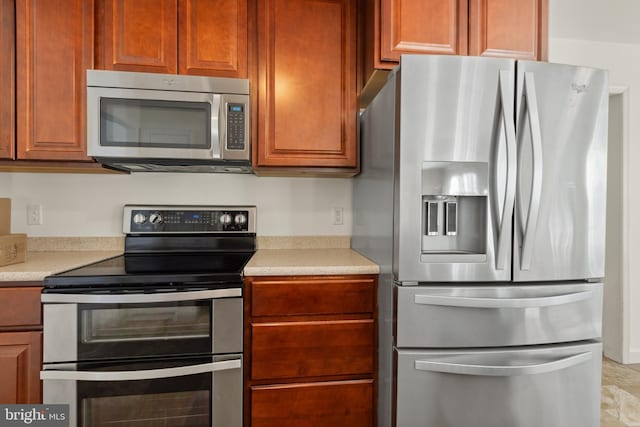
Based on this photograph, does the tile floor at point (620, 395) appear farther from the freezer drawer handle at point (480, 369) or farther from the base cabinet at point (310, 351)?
the base cabinet at point (310, 351)

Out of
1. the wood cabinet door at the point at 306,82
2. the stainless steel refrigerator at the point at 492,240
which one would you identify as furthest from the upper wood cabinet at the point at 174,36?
the stainless steel refrigerator at the point at 492,240

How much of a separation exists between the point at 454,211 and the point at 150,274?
128 centimetres

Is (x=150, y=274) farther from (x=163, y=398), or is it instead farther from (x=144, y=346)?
(x=163, y=398)

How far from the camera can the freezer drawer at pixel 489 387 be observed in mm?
1276

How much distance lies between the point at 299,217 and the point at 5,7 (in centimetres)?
176

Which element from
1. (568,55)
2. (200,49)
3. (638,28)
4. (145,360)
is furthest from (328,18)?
(638,28)

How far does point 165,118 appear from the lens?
1.58 metres

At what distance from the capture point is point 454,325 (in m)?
1.28

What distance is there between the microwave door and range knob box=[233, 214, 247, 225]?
0.46 metres

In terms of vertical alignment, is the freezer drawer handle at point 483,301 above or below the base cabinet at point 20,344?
above

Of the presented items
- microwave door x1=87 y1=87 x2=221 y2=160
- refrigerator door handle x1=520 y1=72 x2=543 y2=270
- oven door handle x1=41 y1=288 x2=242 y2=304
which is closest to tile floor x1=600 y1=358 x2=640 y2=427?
refrigerator door handle x1=520 y1=72 x2=543 y2=270

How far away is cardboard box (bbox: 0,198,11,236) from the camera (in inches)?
67.3

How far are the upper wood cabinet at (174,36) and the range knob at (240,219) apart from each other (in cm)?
78

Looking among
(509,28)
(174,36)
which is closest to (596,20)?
(509,28)
